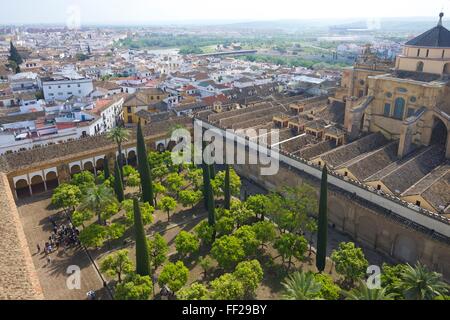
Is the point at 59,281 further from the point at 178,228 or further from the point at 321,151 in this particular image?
the point at 321,151

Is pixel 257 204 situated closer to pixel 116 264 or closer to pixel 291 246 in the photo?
pixel 291 246

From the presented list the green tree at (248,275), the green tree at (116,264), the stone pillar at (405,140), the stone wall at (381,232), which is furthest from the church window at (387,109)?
the green tree at (116,264)

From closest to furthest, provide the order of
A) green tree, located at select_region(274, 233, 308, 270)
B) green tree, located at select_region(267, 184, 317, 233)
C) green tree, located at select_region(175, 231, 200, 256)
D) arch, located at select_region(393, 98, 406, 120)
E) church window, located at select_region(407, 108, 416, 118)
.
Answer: green tree, located at select_region(274, 233, 308, 270)
green tree, located at select_region(175, 231, 200, 256)
green tree, located at select_region(267, 184, 317, 233)
church window, located at select_region(407, 108, 416, 118)
arch, located at select_region(393, 98, 406, 120)

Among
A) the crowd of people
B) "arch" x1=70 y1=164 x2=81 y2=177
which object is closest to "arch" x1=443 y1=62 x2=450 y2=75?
the crowd of people

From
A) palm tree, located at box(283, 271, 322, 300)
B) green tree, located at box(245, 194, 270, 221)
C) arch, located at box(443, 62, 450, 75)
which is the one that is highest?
arch, located at box(443, 62, 450, 75)

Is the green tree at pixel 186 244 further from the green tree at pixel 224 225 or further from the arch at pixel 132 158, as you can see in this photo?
the arch at pixel 132 158

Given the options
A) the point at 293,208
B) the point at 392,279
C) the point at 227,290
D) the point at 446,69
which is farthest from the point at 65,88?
the point at 392,279

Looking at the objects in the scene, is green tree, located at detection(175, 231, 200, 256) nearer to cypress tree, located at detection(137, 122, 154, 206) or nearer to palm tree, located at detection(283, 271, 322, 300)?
cypress tree, located at detection(137, 122, 154, 206)
